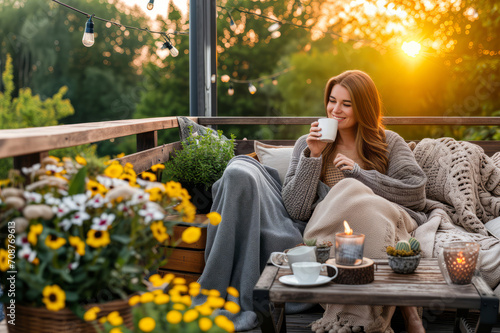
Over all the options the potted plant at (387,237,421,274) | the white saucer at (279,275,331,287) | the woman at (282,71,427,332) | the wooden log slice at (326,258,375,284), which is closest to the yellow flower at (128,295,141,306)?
the white saucer at (279,275,331,287)

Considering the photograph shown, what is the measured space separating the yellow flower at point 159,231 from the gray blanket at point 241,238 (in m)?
1.00

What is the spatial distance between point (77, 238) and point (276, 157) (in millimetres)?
1781

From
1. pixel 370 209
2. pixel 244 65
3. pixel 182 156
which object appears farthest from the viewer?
pixel 244 65

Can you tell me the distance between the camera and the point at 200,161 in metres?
2.45

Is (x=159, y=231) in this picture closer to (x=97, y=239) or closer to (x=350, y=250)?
(x=97, y=239)

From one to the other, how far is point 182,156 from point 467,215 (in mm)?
1346

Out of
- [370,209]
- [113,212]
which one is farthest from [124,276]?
[370,209]

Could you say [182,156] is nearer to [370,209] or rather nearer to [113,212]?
[370,209]

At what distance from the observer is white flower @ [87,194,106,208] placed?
1.03 metres

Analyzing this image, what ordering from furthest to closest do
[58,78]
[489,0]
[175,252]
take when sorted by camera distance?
[58,78] → [489,0] → [175,252]

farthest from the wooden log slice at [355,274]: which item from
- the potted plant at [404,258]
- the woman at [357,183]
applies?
the woman at [357,183]

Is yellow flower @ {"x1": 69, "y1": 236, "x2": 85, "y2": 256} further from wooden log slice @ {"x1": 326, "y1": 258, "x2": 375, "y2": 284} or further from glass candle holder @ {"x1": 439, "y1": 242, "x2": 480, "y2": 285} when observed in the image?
glass candle holder @ {"x1": 439, "y1": 242, "x2": 480, "y2": 285}

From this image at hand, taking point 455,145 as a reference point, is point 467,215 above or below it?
below

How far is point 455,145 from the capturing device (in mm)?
2551
